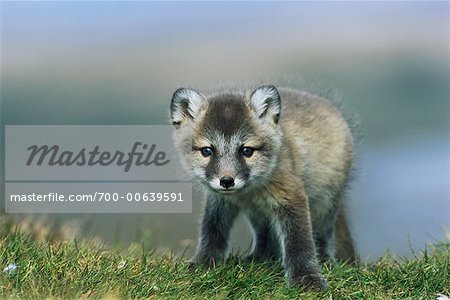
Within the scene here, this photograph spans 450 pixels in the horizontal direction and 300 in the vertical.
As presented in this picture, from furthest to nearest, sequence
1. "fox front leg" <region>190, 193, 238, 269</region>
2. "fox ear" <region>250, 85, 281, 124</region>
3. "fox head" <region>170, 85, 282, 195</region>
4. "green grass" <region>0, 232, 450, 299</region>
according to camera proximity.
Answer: "fox front leg" <region>190, 193, 238, 269</region>, "fox ear" <region>250, 85, 281, 124</region>, "fox head" <region>170, 85, 282, 195</region>, "green grass" <region>0, 232, 450, 299</region>

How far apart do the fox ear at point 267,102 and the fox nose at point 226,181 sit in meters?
0.64

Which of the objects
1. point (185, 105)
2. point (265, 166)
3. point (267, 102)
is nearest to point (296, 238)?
point (265, 166)

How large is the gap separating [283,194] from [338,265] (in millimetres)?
702

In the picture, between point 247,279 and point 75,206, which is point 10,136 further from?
point 247,279

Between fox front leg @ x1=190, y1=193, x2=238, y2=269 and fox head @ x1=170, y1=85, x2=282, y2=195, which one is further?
fox front leg @ x1=190, y1=193, x2=238, y2=269

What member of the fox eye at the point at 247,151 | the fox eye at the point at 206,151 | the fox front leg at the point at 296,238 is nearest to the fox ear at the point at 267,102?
the fox eye at the point at 247,151

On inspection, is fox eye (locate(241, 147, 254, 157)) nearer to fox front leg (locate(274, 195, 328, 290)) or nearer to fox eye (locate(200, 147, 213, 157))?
fox eye (locate(200, 147, 213, 157))

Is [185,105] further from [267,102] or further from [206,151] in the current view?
[267,102]

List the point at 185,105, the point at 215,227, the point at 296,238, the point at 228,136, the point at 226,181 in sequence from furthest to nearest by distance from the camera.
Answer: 1. the point at 215,227
2. the point at 185,105
3. the point at 296,238
4. the point at 228,136
5. the point at 226,181

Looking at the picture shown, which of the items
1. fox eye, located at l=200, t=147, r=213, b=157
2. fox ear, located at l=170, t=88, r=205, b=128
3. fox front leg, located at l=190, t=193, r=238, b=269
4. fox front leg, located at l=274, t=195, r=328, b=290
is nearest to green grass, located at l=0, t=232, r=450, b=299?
fox front leg, located at l=274, t=195, r=328, b=290

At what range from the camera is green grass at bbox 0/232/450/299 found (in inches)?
207

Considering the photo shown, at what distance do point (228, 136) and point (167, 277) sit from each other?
1044 millimetres

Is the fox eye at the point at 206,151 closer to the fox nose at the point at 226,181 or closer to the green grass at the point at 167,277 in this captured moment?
the fox nose at the point at 226,181

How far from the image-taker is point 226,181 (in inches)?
228
